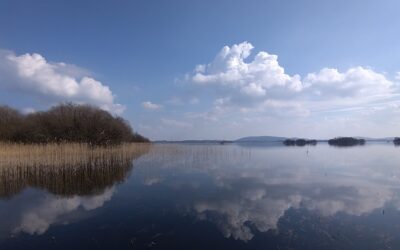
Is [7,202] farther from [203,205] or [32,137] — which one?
[32,137]

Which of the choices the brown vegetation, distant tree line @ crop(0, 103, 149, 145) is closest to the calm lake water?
the brown vegetation

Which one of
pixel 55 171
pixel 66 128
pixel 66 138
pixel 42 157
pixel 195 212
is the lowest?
pixel 195 212

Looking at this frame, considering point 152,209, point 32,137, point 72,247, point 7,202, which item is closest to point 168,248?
point 72,247

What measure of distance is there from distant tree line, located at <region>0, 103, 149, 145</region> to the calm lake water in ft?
57.0

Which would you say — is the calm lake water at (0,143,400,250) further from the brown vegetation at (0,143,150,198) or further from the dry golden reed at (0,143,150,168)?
the dry golden reed at (0,143,150,168)

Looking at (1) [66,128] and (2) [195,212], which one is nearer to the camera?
(2) [195,212]

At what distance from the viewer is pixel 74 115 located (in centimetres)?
3675

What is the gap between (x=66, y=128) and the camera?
34.4m

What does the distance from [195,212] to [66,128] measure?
28046 mm

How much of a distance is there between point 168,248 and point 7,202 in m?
6.82

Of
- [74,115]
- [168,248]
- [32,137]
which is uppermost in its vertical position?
[74,115]

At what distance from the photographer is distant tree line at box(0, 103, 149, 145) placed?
3231 centimetres

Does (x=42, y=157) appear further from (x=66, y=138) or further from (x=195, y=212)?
(x=195, y=212)

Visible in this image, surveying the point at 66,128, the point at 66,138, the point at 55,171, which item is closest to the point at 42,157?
the point at 55,171
